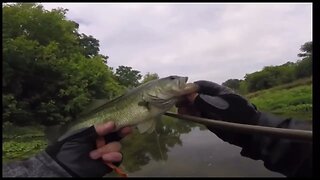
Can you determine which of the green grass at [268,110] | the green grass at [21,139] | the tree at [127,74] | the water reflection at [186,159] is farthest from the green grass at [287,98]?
the tree at [127,74]

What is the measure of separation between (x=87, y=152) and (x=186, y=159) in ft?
37.0

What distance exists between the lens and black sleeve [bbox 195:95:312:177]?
1.95 meters

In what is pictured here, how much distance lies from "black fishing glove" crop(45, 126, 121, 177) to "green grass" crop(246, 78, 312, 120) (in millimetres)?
22439

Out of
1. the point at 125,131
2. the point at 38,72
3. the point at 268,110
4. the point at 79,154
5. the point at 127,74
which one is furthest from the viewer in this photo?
the point at 127,74

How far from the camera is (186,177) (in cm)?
974

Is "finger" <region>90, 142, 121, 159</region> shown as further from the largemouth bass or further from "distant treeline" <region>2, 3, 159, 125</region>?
"distant treeline" <region>2, 3, 159, 125</region>

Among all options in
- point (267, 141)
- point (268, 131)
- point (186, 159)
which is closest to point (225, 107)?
point (267, 141)

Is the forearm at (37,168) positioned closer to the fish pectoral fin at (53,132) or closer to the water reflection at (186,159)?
the fish pectoral fin at (53,132)

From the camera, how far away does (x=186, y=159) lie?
1285 centimetres

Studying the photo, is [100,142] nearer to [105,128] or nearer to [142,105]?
[105,128]

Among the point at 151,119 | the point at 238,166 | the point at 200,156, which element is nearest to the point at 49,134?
the point at 151,119

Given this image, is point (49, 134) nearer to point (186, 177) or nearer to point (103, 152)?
point (103, 152)

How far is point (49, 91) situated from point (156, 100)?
20.6 m

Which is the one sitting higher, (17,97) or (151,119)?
(17,97)
